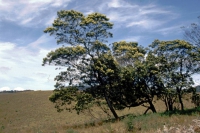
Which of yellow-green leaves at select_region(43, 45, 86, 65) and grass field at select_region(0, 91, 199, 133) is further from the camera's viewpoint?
yellow-green leaves at select_region(43, 45, 86, 65)

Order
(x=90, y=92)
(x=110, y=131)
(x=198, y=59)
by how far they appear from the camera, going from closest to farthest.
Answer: (x=110, y=131) < (x=198, y=59) < (x=90, y=92)

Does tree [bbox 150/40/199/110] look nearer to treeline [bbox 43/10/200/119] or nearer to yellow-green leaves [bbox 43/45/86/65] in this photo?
A: treeline [bbox 43/10/200/119]

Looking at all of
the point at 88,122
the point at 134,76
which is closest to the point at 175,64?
the point at 134,76

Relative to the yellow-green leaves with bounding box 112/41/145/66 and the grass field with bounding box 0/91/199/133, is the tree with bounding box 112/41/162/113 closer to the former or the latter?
the yellow-green leaves with bounding box 112/41/145/66

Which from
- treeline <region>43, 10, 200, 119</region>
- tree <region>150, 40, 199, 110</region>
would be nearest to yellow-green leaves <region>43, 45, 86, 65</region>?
treeline <region>43, 10, 200, 119</region>

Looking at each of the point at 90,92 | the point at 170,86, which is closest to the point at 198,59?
the point at 170,86

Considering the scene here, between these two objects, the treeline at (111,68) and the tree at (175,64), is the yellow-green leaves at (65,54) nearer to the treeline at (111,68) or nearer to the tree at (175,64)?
the treeline at (111,68)

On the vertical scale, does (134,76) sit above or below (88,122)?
above

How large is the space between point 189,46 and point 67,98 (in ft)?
47.2

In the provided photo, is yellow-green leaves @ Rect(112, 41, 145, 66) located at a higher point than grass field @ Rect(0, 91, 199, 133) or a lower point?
higher

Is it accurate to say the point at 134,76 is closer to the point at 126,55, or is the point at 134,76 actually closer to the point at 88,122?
the point at 126,55

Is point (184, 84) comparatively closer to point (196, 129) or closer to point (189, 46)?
point (189, 46)

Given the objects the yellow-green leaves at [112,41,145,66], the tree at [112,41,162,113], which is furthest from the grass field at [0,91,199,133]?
the yellow-green leaves at [112,41,145,66]

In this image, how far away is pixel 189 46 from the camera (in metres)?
23.4
